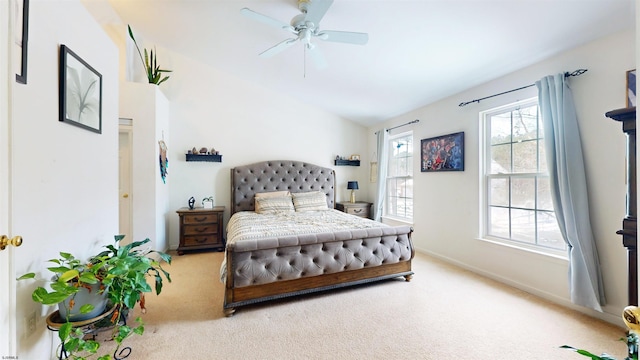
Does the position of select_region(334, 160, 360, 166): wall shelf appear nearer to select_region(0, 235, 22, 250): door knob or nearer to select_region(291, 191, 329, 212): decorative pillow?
select_region(291, 191, 329, 212): decorative pillow

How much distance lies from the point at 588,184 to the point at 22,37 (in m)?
4.07

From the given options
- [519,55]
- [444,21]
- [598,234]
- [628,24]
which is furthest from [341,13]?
[598,234]

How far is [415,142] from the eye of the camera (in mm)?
4227

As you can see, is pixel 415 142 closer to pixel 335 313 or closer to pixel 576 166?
pixel 576 166

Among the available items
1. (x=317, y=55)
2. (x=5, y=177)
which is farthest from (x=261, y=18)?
(x=5, y=177)

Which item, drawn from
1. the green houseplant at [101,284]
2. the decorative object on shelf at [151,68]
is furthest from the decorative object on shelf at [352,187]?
the green houseplant at [101,284]

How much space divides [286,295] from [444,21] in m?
2.87

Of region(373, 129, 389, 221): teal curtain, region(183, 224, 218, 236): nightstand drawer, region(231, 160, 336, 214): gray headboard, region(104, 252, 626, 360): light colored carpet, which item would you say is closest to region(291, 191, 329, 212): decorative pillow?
region(231, 160, 336, 214): gray headboard

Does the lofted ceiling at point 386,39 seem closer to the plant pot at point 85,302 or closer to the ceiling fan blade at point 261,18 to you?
the ceiling fan blade at point 261,18

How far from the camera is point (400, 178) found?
15.5 feet

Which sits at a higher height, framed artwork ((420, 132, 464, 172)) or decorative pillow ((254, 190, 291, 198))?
framed artwork ((420, 132, 464, 172))

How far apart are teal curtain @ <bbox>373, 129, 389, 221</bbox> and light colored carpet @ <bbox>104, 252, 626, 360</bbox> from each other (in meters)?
2.24

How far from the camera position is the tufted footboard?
224cm

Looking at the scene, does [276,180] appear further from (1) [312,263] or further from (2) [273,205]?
(1) [312,263]
